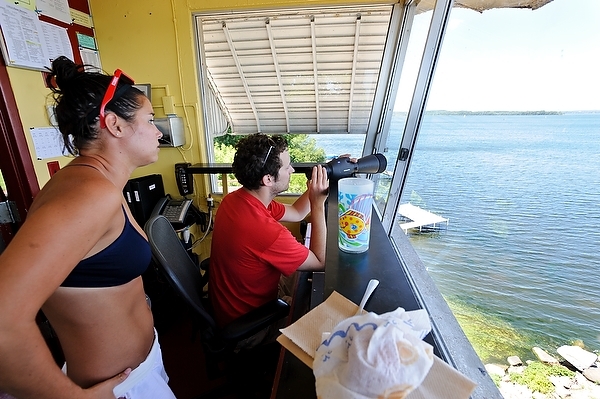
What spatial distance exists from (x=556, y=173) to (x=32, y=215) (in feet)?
3.52

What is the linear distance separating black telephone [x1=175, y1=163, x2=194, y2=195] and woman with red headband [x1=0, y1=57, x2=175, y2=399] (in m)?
1.54

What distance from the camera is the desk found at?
0.57 meters

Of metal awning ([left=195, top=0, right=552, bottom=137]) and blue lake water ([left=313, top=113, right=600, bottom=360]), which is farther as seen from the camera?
metal awning ([left=195, top=0, right=552, bottom=137])

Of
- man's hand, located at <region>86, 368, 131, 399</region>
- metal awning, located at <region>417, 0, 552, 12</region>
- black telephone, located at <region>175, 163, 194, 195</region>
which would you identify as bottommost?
man's hand, located at <region>86, 368, 131, 399</region>

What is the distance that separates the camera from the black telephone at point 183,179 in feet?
7.82

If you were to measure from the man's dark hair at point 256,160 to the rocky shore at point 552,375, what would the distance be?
3.19 ft

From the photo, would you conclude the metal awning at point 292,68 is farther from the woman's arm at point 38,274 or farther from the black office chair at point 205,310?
the woman's arm at point 38,274

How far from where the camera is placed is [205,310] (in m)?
1.11

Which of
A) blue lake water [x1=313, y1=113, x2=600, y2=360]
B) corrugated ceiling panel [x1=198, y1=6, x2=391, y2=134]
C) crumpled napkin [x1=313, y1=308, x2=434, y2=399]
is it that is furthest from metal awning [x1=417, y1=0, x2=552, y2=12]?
crumpled napkin [x1=313, y1=308, x2=434, y2=399]


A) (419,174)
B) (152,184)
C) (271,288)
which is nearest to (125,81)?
(271,288)

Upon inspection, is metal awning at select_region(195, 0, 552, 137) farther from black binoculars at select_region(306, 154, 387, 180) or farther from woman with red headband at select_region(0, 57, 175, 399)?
woman with red headband at select_region(0, 57, 175, 399)

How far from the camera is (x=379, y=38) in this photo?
2166 mm

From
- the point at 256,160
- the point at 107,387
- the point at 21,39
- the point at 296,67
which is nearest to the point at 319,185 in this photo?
the point at 256,160

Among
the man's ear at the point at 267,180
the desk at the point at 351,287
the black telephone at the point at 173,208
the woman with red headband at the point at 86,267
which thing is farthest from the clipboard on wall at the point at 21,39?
the desk at the point at 351,287
